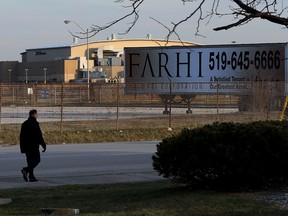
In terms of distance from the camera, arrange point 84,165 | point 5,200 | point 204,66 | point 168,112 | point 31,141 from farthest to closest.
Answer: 1. point 204,66
2. point 168,112
3. point 84,165
4. point 31,141
5. point 5,200

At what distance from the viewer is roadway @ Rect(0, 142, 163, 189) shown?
13945 millimetres

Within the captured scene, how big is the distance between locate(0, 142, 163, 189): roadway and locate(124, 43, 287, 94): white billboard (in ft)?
A: 62.8

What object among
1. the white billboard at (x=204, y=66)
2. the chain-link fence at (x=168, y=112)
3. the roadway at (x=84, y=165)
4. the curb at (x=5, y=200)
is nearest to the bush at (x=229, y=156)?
the curb at (x=5, y=200)

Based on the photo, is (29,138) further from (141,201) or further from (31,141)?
(141,201)

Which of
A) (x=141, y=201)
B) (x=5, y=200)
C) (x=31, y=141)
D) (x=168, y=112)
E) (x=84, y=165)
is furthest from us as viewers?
(x=168, y=112)

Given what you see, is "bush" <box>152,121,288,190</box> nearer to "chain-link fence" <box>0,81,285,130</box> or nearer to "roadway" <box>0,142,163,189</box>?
"roadway" <box>0,142,163,189</box>

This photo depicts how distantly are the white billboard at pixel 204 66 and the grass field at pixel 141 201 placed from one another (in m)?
28.7

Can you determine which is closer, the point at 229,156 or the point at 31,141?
the point at 229,156

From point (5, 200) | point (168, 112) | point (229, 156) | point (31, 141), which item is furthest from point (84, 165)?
point (168, 112)

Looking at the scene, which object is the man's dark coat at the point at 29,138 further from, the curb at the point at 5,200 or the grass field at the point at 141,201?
the curb at the point at 5,200

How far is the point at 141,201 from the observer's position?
9.45 m

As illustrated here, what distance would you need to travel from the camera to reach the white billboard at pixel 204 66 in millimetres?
40219

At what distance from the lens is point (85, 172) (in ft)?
50.0

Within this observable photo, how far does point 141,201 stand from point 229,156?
1.45 m
